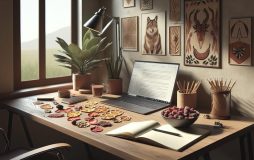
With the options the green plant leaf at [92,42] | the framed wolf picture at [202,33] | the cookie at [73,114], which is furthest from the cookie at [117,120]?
the green plant leaf at [92,42]

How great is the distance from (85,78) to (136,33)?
0.55 m

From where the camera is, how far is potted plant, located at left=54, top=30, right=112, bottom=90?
2.46m

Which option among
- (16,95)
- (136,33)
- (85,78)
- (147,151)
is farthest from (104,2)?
(147,151)

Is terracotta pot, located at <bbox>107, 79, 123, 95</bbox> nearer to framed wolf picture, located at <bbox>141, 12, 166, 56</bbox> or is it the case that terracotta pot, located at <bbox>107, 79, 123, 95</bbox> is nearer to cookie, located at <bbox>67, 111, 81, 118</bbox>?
framed wolf picture, located at <bbox>141, 12, 166, 56</bbox>

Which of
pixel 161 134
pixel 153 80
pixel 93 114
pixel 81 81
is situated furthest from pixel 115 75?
pixel 161 134

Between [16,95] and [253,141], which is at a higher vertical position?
[16,95]

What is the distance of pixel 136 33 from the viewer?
8.09 feet

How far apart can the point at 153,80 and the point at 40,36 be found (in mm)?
1010

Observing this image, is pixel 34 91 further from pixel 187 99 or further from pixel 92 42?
pixel 187 99

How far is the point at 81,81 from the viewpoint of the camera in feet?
8.29

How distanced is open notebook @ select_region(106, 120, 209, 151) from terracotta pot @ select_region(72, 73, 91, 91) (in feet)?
3.28

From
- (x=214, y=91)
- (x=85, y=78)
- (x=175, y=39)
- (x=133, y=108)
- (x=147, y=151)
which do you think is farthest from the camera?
(x=85, y=78)

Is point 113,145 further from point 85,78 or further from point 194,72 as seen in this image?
point 85,78

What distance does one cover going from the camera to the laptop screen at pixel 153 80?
7.01 ft
